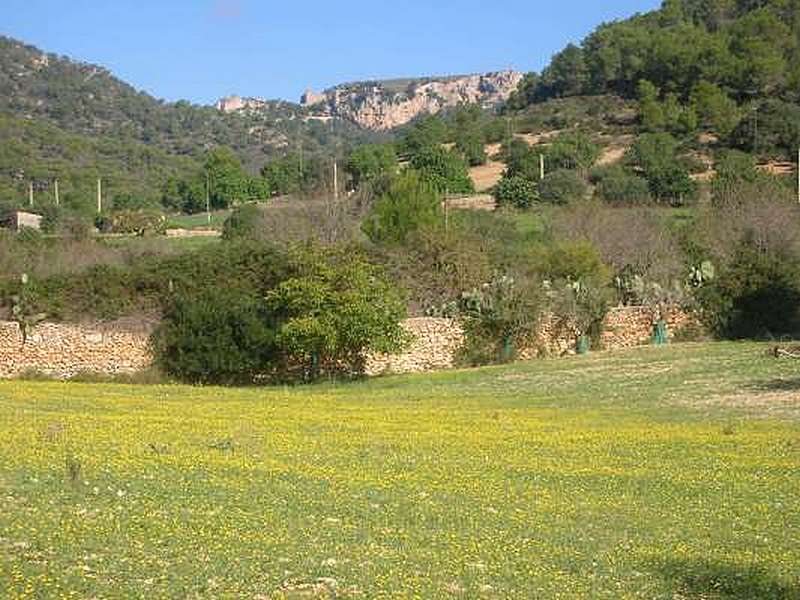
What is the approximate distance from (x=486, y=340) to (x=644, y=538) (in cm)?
3503

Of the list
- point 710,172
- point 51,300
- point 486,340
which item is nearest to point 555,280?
point 486,340

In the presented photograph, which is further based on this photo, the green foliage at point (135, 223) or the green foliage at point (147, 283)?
the green foliage at point (135, 223)

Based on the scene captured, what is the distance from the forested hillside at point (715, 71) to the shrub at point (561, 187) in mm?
17463

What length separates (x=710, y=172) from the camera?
91938 millimetres

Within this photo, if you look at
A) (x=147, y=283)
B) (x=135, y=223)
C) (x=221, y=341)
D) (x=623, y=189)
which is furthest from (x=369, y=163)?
(x=221, y=341)

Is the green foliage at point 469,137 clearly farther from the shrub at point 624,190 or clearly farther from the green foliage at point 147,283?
the green foliage at point 147,283

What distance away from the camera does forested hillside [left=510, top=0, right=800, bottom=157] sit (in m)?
97.1

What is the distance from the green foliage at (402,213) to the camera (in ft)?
202

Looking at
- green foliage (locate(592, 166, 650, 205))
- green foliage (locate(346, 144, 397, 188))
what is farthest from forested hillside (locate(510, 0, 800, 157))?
green foliage (locate(346, 144, 397, 188))

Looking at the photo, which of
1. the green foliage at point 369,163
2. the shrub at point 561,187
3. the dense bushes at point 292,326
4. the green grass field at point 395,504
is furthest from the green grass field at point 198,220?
the green grass field at point 395,504

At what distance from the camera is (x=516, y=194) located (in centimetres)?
8831

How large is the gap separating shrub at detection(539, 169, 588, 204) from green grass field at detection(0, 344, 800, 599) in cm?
6152

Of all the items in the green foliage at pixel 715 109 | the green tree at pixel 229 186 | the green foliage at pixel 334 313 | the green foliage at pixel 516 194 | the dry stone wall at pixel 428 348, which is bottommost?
the dry stone wall at pixel 428 348

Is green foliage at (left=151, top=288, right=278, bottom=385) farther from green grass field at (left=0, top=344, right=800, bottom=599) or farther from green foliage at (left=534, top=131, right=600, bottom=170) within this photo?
green foliage at (left=534, top=131, right=600, bottom=170)
